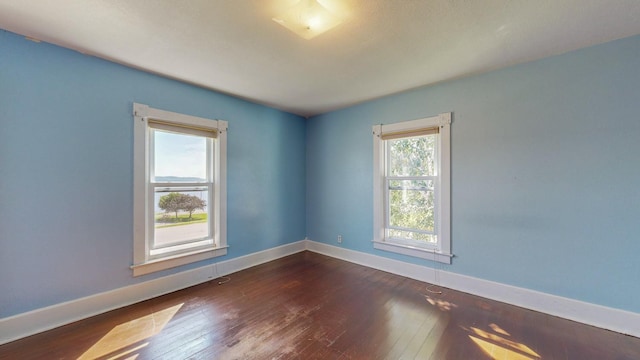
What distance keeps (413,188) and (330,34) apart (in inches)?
89.8

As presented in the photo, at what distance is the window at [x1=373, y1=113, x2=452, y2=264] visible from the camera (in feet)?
10.0

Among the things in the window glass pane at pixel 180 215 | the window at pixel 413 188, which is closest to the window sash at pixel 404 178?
the window at pixel 413 188

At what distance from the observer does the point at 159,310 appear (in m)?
2.47

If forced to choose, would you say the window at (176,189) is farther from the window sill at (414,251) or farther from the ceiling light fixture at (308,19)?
the window sill at (414,251)

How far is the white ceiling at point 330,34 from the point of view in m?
1.71

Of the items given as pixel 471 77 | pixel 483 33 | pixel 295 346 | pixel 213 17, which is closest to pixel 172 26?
pixel 213 17

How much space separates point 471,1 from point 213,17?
1.85 meters

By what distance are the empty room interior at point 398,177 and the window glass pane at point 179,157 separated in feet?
0.08

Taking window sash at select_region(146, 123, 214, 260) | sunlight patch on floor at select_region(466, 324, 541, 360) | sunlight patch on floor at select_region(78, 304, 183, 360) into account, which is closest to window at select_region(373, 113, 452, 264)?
sunlight patch on floor at select_region(466, 324, 541, 360)

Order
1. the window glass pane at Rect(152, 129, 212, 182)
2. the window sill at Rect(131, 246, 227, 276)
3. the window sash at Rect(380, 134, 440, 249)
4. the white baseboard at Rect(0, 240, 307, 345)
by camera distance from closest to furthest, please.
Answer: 1. the white baseboard at Rect(0, 240, 307, 345)
2. the window sill at Rect(131, 246, 227, 276)
3. the window glass pane at Rect(152, 129, 212, 182)
4. the window sash at Rect(380, 134, 440, 249)

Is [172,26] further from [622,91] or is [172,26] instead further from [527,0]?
[622,91]

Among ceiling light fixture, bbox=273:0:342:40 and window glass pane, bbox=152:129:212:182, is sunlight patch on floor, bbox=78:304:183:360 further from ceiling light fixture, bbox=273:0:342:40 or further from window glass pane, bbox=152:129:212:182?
ceiling light fixture, bbox=273:0:342:40

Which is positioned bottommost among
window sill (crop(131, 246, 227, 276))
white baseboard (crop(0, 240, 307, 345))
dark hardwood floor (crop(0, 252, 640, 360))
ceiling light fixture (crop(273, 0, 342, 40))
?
dark hardwood floor (crop(0, 252, 640, 360))

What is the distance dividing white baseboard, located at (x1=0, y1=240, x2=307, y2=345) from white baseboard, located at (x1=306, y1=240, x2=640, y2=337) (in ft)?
7.45
